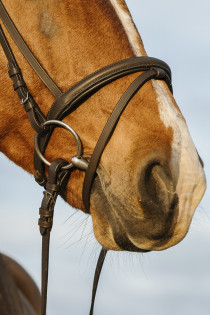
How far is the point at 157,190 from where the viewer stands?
3.76 meters

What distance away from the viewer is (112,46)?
404cm

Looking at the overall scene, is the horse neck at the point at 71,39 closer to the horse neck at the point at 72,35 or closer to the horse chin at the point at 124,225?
the horse neck at the point at 72,35

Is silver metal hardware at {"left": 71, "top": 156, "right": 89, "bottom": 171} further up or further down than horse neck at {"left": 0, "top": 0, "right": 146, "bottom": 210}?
further down

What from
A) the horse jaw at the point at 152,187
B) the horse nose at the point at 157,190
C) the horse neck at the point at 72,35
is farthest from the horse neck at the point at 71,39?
the horse nose at the point at 157,190

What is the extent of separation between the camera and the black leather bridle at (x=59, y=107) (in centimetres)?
394

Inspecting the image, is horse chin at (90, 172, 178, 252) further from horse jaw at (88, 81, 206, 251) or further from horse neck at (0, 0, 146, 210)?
horse neck at (0, 0, 146, 210)

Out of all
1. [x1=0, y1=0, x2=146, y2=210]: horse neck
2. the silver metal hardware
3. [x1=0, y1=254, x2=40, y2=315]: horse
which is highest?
[x1=0, y1=0, x2=146, y2=210]: horse neck

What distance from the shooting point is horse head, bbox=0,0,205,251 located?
3.77 meters

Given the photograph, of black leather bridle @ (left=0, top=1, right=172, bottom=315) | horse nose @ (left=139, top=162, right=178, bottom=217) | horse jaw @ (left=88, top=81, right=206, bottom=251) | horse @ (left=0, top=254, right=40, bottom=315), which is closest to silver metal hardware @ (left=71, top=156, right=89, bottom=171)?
black leather bridle @ (left=0, top=1, right=172, bottom=315)

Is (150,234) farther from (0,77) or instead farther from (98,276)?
(0,77)

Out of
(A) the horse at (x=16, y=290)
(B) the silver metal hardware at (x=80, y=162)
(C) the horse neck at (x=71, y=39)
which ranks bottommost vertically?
(A) the horse at (x=16, y=290)

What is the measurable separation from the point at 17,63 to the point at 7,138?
560 mm

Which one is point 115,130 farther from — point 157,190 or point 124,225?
point 124,225

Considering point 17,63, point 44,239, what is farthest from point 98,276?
point 17,63
